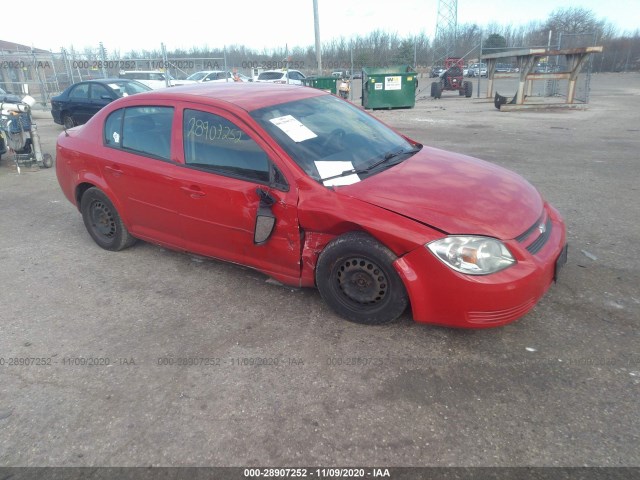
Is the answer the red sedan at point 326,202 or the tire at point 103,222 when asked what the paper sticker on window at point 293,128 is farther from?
the tire at point 103,222

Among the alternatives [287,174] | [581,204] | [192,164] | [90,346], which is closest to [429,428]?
[287,174]

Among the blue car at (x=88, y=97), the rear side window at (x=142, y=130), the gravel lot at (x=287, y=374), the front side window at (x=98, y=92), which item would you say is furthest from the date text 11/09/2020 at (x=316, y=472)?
the front side window at (x=98, y=92)

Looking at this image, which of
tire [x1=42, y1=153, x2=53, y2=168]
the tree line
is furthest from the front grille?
the tree line

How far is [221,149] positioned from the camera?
363cm

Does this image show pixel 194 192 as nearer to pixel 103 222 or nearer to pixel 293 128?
pixel 293 128

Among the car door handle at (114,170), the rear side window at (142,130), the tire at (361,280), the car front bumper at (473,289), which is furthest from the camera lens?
the car door handle at (114,170)

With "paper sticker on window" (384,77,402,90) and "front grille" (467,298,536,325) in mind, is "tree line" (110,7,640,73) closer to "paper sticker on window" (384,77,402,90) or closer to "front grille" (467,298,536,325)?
"paper sticker on window" (384,77,402,90)

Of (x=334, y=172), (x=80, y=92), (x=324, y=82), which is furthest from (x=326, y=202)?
(x=324, y=82)

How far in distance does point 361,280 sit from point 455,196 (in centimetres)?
85

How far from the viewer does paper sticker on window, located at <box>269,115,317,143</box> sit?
3494 mm

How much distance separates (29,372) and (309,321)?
1.83 meters

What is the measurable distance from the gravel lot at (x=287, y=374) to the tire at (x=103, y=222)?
0.73 ft

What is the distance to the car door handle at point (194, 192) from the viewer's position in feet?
12.0

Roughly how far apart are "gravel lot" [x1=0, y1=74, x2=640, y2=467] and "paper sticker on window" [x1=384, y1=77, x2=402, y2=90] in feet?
47.8
